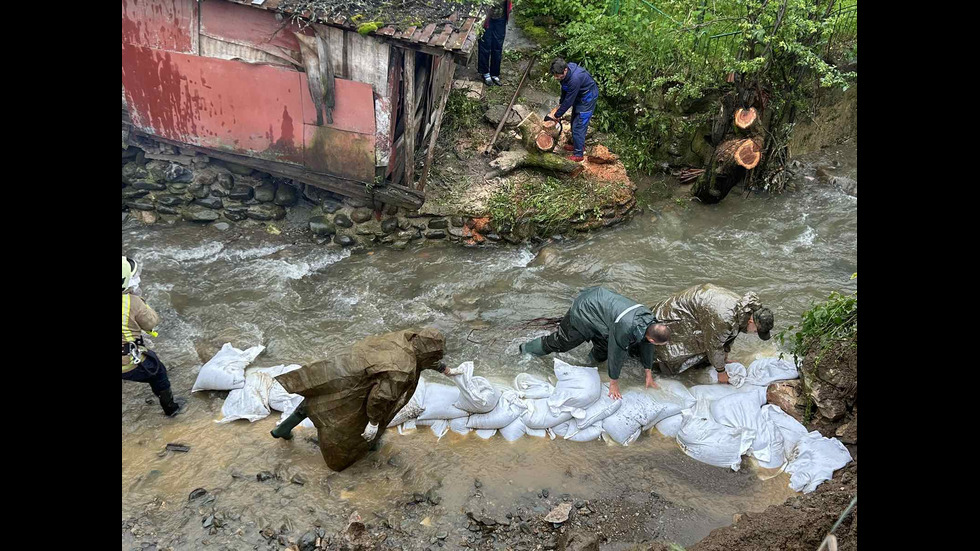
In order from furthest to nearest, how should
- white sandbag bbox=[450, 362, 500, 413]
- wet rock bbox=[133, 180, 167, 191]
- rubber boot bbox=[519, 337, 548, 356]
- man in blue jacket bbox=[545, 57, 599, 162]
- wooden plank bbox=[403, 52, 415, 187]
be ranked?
wet rock bbox=[133, 180, 167, 191] < man in blue jacket bbox=[545, 57, 599, 162] < wooden plank bbox=[403, 52, 415, 187] < rubber boot bbox=[519, 337, 548, 356] < white sandbag bbox=[450, 362, 500, 413]

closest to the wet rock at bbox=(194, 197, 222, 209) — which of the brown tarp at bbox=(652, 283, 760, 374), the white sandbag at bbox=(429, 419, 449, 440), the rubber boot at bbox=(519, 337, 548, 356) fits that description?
the rubber boot at bbox=(519, 337, 548, 356)

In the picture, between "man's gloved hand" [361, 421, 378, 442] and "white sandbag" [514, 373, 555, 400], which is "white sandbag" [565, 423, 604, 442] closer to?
"white sandbag" [514, 373, 555, 400]

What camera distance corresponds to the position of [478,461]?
4.34 m

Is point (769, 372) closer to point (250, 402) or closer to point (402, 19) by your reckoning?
point (250, 402)

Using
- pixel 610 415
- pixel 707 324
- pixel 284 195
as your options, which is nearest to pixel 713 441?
pixel 610 415

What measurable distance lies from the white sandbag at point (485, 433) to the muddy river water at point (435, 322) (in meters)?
0.05

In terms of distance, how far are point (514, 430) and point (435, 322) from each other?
1841 millimetres

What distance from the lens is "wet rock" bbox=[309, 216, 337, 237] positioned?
24.1ft

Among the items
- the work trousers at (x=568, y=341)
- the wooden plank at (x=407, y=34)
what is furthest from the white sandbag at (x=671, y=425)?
the wooden plank at (x=407, y=34)

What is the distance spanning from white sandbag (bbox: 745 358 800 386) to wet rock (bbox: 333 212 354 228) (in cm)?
464

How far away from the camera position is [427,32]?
20.0ft

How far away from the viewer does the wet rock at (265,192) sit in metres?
7.53
